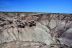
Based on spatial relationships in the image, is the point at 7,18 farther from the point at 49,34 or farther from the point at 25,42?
the point at 49,34

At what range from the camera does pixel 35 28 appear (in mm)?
12281

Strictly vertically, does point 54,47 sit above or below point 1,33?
below

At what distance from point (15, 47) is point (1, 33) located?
4.96 ft

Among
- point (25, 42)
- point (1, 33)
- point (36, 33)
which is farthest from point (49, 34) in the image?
point (1, 33)

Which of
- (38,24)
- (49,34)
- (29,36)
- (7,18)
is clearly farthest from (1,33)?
(49,34)

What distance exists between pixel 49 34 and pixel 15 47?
272cm

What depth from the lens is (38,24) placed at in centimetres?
1236

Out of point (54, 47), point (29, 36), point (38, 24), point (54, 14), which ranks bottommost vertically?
point (54, 47)

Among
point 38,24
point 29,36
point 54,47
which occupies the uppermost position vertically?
point 38,24

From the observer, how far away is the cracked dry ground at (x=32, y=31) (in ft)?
39.4

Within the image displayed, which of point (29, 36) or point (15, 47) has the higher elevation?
point (29, 36)

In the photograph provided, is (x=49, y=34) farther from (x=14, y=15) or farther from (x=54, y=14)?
(x=14, y=15)

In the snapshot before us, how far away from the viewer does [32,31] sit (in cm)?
1223

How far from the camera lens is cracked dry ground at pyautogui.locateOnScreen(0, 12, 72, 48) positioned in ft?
39.4
